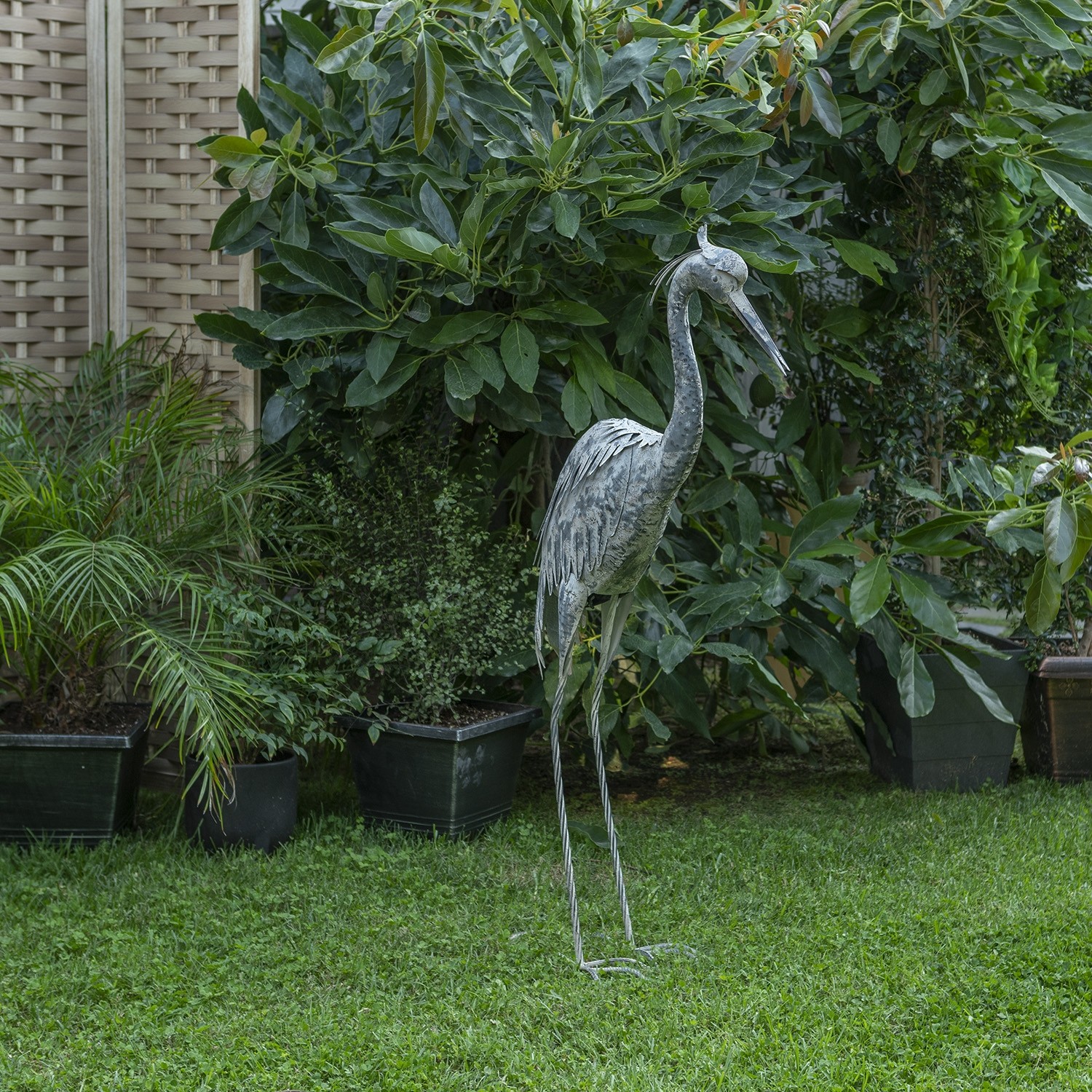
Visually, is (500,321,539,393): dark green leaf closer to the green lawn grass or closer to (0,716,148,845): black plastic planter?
the green lawn grass

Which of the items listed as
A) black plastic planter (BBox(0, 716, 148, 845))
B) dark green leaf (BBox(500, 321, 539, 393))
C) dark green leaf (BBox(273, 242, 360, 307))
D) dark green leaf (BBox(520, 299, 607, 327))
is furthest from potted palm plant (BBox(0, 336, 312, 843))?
dark green leaf (BBox(520, 299, 607, 327))

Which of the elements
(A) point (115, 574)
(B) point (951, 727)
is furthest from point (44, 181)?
(B) point (951, 727)

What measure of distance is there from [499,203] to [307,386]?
99 cm

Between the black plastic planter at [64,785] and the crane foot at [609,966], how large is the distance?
1.57m

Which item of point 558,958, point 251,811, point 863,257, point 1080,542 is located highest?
point 863,257

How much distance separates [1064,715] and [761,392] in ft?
5.14

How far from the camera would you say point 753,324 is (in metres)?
2.71

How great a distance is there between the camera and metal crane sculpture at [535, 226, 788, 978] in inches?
108

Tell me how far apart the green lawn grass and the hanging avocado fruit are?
1.49 m

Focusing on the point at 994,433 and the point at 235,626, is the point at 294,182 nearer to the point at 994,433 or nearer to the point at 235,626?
the point at 235,626

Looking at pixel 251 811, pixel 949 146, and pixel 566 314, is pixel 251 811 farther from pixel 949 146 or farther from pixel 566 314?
pixel 949 146

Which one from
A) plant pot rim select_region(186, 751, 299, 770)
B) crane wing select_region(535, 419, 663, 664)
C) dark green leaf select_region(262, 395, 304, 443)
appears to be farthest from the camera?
dark green leaf select_region(262, 395, 304, 443)

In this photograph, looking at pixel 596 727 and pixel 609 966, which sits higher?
pixel 596 727

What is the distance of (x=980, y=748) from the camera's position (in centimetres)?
439
